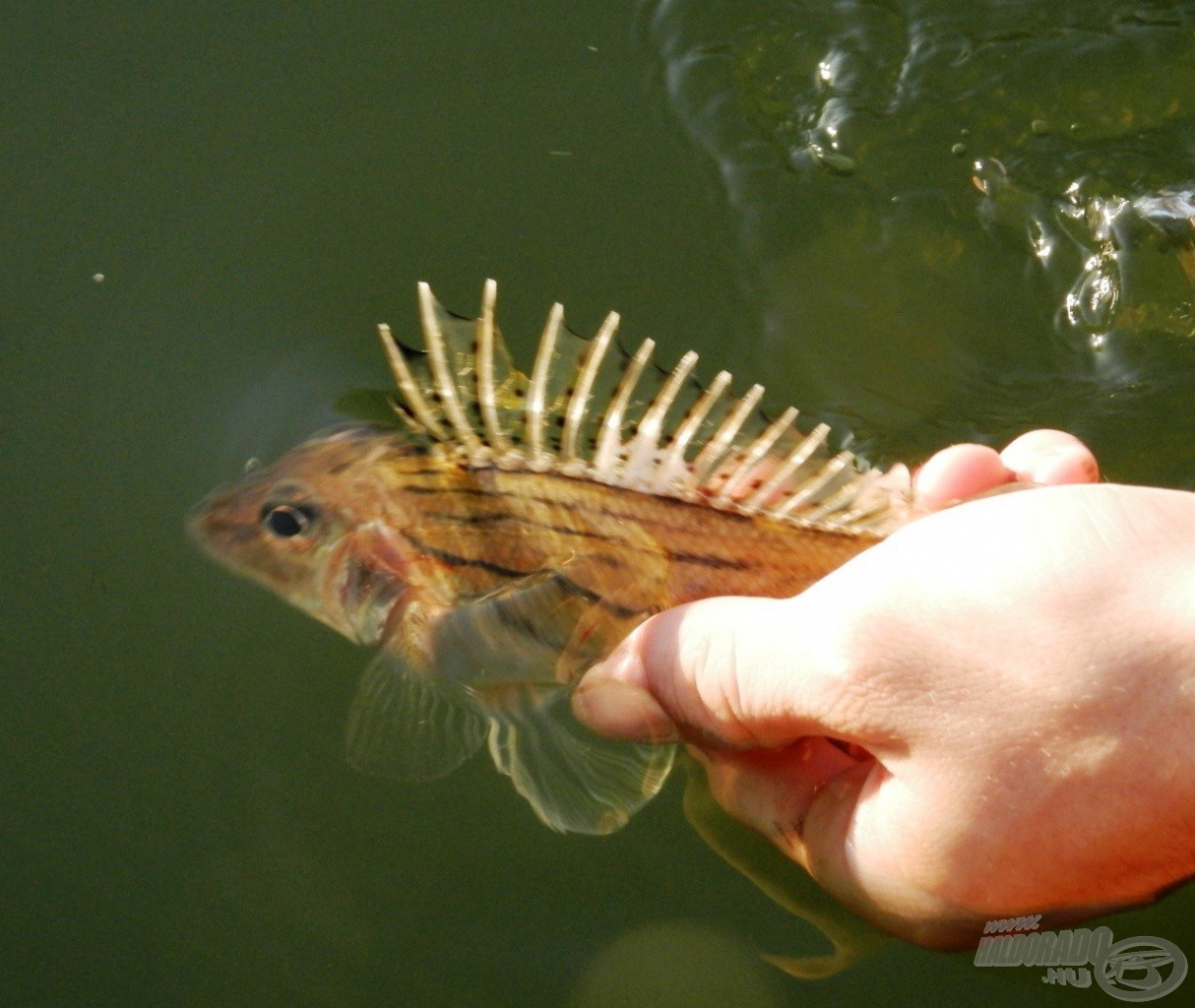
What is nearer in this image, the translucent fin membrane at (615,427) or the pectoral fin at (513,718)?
the pectoral fin at (513,718)

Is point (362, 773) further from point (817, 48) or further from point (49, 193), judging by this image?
point (817, 48)

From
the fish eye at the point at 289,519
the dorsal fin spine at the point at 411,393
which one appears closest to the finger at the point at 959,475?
the dorsal fin spine at the point at 411,393

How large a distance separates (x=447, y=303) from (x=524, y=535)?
1477 mm

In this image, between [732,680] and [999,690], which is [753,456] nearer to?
[732,680]

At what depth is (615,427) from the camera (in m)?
2.87

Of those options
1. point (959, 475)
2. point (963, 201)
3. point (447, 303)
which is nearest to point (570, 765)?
point (959, 475)

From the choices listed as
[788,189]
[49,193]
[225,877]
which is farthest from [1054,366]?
[49,193]

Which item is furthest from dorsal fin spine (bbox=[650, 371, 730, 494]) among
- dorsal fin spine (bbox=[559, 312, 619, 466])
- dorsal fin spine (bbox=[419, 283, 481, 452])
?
dorsal fin spine (bbox=[419, 283, 481, 452])

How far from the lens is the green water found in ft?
10.3

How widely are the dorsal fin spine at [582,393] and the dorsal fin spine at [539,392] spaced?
6 centimetres

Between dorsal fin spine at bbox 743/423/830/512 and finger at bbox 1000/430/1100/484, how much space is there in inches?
22.9

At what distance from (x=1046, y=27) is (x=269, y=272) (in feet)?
10.0

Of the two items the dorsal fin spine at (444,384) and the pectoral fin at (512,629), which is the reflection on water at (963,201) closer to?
the dorsal fin spine at (444,384)

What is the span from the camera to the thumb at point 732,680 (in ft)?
7.55
